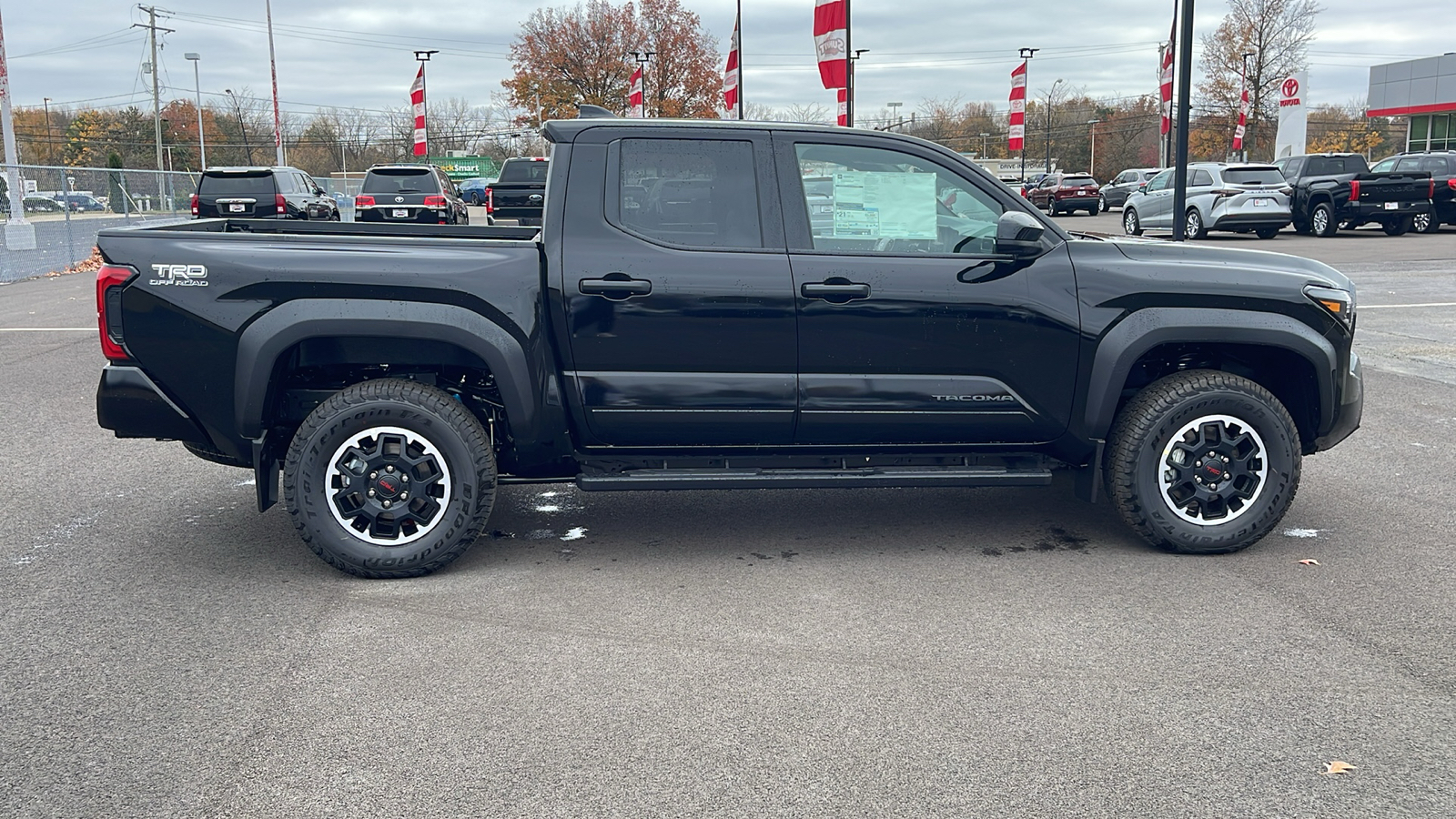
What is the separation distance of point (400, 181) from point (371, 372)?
69.5 ft

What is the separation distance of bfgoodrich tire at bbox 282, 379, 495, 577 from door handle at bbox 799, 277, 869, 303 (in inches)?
60.0

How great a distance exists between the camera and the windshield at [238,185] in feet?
73.3

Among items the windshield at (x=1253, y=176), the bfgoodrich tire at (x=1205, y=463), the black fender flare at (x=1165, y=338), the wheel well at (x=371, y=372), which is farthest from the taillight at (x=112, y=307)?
the windshield at (x=1253, y=176)

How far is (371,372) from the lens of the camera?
5.42 metres

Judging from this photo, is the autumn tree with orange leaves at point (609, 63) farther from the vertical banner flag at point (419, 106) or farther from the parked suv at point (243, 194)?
the parked suv at point (243, 194)

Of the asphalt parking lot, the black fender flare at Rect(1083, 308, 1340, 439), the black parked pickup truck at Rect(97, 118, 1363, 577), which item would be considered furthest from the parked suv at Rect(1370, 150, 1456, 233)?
the black parked pickup truck at Rect(97, 118, 1363, 577)

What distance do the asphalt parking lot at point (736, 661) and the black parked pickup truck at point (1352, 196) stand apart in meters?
22.6

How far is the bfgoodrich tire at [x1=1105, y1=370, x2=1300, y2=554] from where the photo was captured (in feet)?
17.3

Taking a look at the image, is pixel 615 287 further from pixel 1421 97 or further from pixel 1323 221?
pixel 1421 97

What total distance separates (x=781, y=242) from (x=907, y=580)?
5.07 ft

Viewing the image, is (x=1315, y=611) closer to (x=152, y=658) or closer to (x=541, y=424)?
(x=541, y=424)

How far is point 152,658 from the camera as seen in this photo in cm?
416

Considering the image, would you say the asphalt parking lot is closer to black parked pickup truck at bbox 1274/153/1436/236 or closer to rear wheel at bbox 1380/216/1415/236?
black parked pickup truck at bbox 1274/153/1436/236

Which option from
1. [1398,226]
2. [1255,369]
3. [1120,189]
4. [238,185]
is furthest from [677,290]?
[1120,189]
